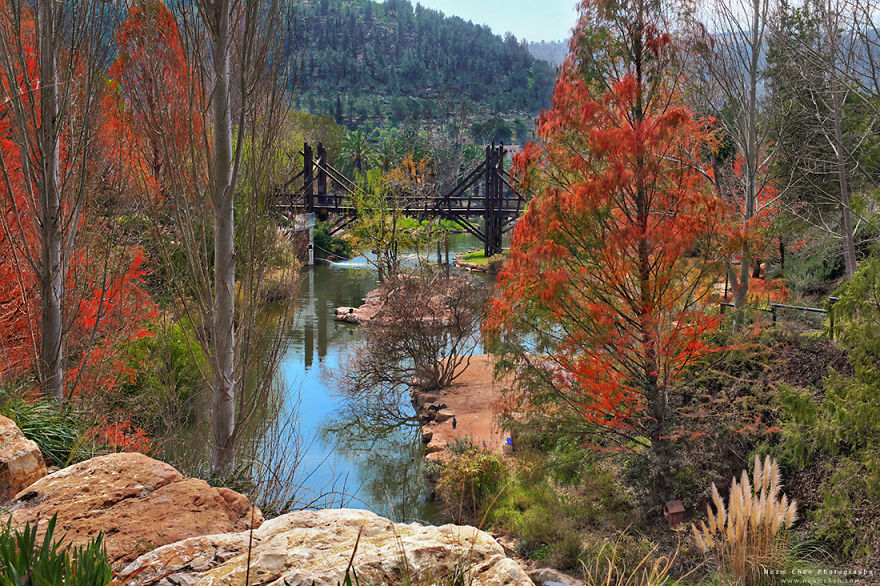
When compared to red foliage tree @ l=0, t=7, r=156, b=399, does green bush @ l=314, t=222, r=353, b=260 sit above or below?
below

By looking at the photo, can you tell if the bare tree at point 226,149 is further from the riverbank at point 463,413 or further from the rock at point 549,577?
the riverbank at point 463,413

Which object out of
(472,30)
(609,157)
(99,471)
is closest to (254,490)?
(99,471)

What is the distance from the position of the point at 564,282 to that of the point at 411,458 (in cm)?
566

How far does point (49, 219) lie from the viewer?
4.85 meters

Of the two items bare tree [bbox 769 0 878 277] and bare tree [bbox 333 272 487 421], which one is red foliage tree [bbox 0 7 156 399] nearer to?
bare tree [bbox 333 272 487 421]

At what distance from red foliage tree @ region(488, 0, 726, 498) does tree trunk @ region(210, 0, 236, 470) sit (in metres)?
4.26

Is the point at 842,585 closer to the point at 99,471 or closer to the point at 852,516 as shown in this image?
the point at 852,516

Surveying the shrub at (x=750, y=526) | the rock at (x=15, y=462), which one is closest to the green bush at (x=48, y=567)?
the rock at (x=15, y=462)

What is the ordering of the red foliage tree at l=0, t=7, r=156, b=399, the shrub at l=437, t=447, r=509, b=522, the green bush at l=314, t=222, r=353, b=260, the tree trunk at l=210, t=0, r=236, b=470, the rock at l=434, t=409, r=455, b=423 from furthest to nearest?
the green bush at l=314, t=222, r=353, b=260 < the rock at l=434, t=409, r=455, b=423 < the shrub at l=437, t=447, r=509, b=522 < the red foliage tree at l=0, t=7, r=156, b=399 < the tree trunk at l=210, t=0, r=236, b=470

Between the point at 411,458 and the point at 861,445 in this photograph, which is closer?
the point at 861,445

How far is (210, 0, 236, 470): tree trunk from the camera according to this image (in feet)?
11.6

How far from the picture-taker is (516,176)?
28.5 ft

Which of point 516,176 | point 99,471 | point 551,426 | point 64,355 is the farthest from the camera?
point 516,176

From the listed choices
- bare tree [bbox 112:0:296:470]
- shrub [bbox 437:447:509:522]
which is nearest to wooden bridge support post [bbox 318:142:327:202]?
shrub [bbox 437:447:509:522]
